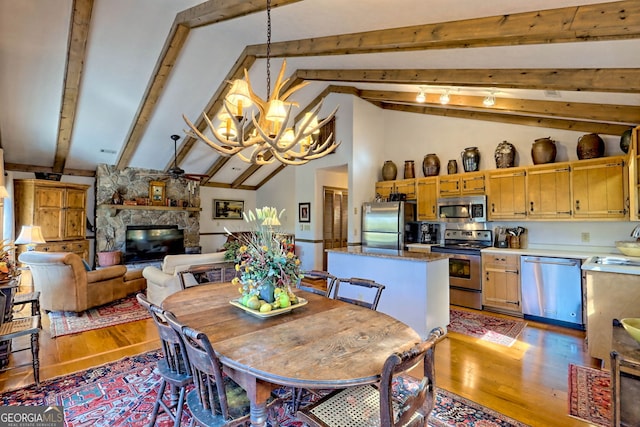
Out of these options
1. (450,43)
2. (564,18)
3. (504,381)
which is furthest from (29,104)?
(504,381)

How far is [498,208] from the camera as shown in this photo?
4875 mm

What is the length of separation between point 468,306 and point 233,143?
171 inches

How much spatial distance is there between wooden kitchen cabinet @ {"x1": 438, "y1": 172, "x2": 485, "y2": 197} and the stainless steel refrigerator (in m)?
0.68

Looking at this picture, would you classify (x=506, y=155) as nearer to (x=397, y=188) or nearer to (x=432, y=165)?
(x=432, y=165)

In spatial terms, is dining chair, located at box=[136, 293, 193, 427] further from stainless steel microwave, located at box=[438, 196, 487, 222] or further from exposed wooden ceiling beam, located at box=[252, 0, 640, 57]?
stainless steel microwave, located at box=[438, 196, 487, 222]

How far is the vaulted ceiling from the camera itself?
8.27 feet

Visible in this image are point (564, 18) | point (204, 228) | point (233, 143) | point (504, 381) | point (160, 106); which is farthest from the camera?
point (204, 228)

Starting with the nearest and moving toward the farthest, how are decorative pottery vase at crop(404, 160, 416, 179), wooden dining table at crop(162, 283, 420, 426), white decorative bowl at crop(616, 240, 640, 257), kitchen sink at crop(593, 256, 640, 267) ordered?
wooden dining table at crop(162, 283, 420, 426)
kitchen sink at crop(593, 256, 640, 267)
white decorative bowl at crop(616, 240, 640, 257)
decorative pottery vase at crop(404, 160, 416, 179)

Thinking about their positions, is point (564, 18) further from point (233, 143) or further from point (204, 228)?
point (204, 228)

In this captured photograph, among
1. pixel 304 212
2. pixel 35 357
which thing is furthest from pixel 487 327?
pixel 35 357

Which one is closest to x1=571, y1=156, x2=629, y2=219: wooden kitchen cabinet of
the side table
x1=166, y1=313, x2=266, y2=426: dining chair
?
the side table

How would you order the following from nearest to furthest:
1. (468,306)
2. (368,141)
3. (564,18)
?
(564,18)
(468,306)
(368,141)

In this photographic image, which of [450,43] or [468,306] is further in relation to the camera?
[468,306]

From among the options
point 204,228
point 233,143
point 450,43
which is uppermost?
point 450,43
